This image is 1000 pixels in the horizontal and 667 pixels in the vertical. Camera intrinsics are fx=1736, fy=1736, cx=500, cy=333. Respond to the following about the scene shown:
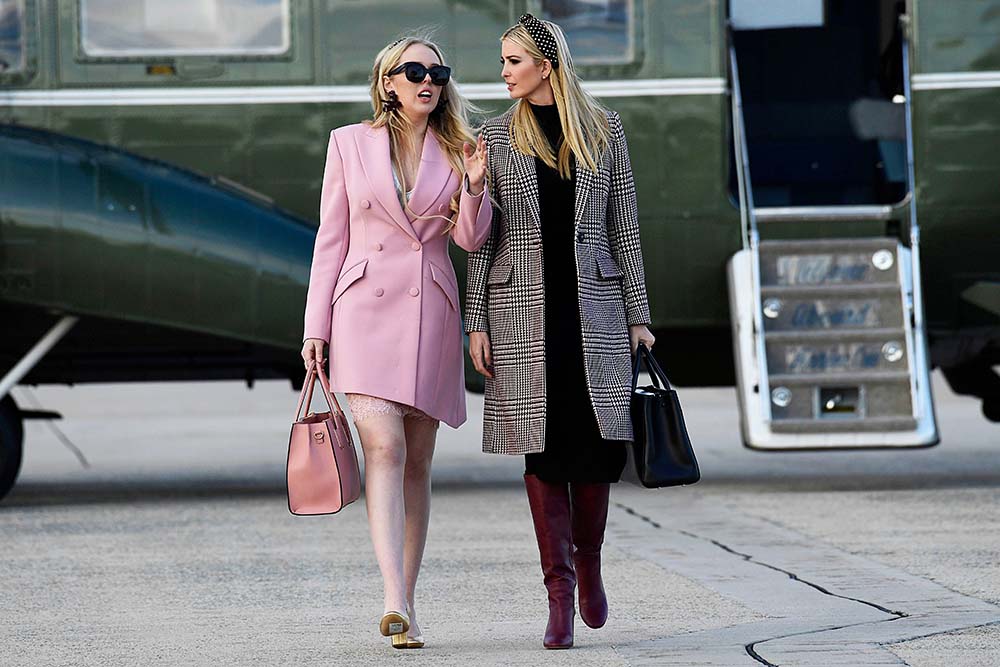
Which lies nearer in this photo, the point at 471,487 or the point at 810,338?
the point at 810,338

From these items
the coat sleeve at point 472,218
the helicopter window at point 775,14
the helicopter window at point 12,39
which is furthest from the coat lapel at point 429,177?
the helicopter window at point 775,14

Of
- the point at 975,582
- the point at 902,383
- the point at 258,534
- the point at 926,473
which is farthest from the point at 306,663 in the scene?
the point at 926,473

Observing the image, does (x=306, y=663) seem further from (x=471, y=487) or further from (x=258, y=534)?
(x=471, y=487)

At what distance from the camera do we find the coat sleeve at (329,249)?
208 inches

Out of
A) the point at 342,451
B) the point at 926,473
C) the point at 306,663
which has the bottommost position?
the point at 926,473

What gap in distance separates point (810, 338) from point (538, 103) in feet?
13.9

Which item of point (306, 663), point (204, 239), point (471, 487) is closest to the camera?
point (306, 663)

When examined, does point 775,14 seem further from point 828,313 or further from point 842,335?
point 842,335

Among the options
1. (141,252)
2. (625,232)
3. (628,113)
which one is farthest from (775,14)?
(625,232)

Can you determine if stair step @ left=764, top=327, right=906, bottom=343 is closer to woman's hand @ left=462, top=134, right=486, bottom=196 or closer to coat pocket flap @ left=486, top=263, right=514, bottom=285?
coat pocket flap @ left=486, top=263, right=514, bottom=285

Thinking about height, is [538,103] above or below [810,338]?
above

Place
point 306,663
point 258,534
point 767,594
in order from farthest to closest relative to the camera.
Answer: point 258,534 → point 767,594 → point 306,663

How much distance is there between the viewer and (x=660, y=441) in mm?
5219

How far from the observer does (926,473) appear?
1122 cm
